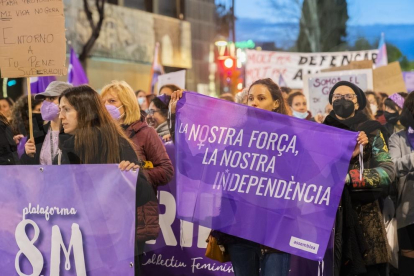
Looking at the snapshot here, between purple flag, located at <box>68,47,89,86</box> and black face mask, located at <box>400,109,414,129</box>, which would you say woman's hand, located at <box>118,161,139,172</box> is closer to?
black face mask, located at <box>400,109,414,129</box>

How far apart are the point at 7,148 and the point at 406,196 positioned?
126 inches

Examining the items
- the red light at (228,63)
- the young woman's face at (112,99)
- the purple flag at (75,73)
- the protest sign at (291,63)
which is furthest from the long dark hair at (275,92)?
the red light at (228,63)

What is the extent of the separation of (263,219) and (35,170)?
155 centimetres

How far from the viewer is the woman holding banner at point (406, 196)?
6348mm

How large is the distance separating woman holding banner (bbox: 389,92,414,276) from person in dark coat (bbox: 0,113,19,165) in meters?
3.03

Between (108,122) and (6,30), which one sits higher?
(6,30)

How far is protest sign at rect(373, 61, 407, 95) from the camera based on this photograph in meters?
11.4

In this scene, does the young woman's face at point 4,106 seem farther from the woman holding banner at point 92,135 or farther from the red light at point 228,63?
the red light at point 228,63

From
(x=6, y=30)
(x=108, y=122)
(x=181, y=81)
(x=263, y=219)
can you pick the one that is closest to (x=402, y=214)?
(x=263, y=219)

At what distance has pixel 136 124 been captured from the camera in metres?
6.01

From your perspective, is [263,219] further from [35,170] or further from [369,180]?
[35,170]

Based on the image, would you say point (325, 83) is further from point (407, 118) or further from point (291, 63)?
point (407, 118)

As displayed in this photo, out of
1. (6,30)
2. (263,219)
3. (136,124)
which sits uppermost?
(6,30)

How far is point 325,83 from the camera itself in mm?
10789
